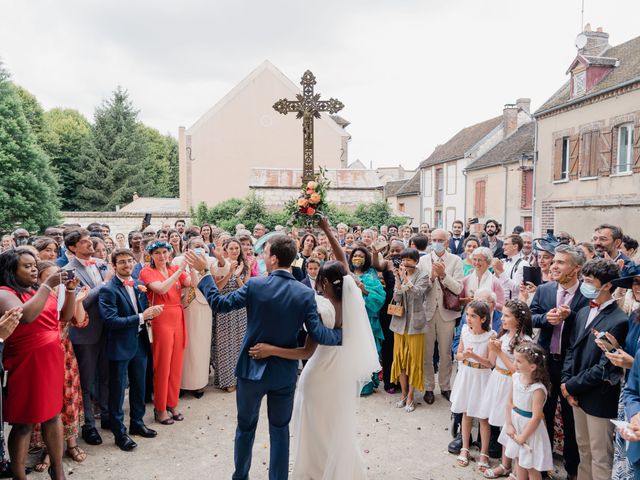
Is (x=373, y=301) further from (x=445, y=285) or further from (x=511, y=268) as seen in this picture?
(x=511, y=268)

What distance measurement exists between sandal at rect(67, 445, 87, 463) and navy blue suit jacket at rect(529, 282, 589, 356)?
4498 mm

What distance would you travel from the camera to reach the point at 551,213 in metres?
21.0

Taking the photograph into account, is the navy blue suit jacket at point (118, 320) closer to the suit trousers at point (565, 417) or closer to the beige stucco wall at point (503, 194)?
the suit trousers at point (565, 417)

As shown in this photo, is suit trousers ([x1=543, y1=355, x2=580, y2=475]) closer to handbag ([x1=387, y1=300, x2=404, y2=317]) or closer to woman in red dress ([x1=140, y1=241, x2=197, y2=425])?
handbag ([x1=387, y1=300, x2=404, y2=317])

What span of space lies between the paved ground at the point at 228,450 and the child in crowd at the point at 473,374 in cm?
32


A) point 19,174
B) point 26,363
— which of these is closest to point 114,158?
point 19,174

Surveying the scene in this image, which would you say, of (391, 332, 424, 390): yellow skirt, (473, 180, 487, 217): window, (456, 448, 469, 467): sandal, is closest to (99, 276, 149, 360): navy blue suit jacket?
(391, 332, 424, 390): yellow skirt

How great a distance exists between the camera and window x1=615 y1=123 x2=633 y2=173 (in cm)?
1694

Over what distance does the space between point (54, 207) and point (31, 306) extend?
825 inches

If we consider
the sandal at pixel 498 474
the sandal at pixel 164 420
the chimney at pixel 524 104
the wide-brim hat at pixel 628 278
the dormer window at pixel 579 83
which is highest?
the chimney at pixel 524 104

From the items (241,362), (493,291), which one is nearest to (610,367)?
(493,291)

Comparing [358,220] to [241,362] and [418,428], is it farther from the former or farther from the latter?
[241,362]

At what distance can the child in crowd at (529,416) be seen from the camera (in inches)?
150

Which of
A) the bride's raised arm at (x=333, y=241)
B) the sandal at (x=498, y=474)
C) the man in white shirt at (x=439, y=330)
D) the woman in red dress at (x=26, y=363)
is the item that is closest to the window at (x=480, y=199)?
the man in white shirt at (x=439, y=330)
